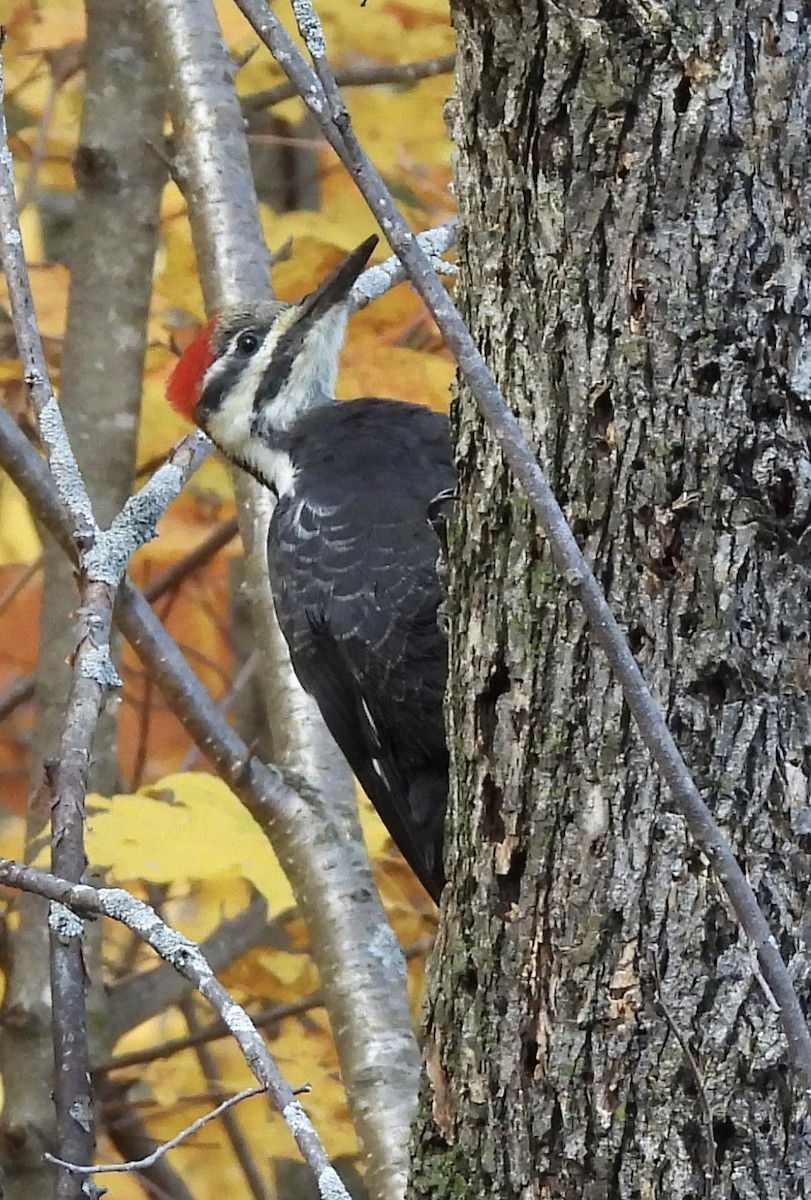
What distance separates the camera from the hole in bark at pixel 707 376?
1001 millimetres

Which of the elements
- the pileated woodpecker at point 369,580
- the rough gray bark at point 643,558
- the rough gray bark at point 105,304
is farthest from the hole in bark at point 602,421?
the rough gray bark at point 105,304

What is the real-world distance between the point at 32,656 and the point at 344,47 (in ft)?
5.45

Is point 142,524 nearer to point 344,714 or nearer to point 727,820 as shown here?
point 344,714

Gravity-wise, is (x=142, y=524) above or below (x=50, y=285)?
below

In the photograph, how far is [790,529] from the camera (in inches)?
39.7

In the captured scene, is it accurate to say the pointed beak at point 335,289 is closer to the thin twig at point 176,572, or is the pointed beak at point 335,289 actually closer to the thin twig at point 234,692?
the thin twig at point 176,572

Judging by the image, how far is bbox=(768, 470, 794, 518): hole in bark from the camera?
1001 millimetres

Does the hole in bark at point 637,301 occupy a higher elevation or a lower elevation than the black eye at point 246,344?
lower

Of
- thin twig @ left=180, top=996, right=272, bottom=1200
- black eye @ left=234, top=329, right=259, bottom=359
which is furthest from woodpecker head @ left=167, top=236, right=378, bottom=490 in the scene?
thin twig @ left=180, top=996, right=272, bottom=1200

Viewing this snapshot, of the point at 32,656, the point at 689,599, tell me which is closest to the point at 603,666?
the point at 689,599

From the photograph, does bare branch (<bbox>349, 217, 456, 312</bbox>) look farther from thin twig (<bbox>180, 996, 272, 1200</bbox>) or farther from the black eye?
thin twig (<bbox>180, 996, 272, 1200</bbox>)

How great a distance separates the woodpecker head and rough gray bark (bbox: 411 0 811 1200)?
5.00ft

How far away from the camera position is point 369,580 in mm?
2264

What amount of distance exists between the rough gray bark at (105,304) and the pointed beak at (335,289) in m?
0.40
